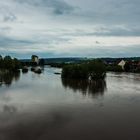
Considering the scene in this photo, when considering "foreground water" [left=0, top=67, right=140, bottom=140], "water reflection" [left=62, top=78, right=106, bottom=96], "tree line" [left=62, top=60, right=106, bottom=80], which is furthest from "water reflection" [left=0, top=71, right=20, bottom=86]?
"foreground water" [left=0, top=67, right=140, bottom=140]

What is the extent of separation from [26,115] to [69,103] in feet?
23.9

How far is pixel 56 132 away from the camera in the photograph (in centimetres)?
1877

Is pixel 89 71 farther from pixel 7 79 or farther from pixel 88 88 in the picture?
pixel 88 88

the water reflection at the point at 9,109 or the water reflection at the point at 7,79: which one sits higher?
the water reflection at the point at 9,109

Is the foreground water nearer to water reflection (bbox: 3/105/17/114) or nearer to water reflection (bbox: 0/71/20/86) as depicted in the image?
water reflection (bbox: 3/105/17/114)

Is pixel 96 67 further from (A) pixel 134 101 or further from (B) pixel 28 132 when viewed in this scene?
(B) pixel 28 132

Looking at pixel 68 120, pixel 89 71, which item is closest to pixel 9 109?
pixel 68 120

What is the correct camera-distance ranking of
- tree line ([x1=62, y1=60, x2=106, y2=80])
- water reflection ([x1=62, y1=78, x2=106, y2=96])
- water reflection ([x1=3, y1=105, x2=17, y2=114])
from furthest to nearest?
tree line ([x1=62, y1=60, x2=106, y2=80]) → water reflection ([x1=62, y1=78, x2=106, y2=96]) → water reflection ([x1=3, y1=105, x2=17, y2=114])

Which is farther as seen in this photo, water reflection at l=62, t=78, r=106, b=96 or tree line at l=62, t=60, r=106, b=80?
tree line at l=62, t=60, r=106, b=80

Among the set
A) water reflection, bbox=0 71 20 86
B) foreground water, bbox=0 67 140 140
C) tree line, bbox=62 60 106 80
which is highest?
tree line, bbox=62 60 106 80

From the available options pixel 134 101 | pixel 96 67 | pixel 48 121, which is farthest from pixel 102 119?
pixel 96 67

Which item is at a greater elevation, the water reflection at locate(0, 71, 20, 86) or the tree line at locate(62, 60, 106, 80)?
the tree line at locate(62, 60, 106, 80)

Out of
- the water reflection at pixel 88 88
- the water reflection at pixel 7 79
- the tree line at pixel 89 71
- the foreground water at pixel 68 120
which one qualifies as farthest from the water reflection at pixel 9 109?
the tree line at pixel 89 71

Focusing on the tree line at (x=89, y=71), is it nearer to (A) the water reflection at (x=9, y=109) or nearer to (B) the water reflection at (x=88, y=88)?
(B) the water reflection at (x=88, y=88)
